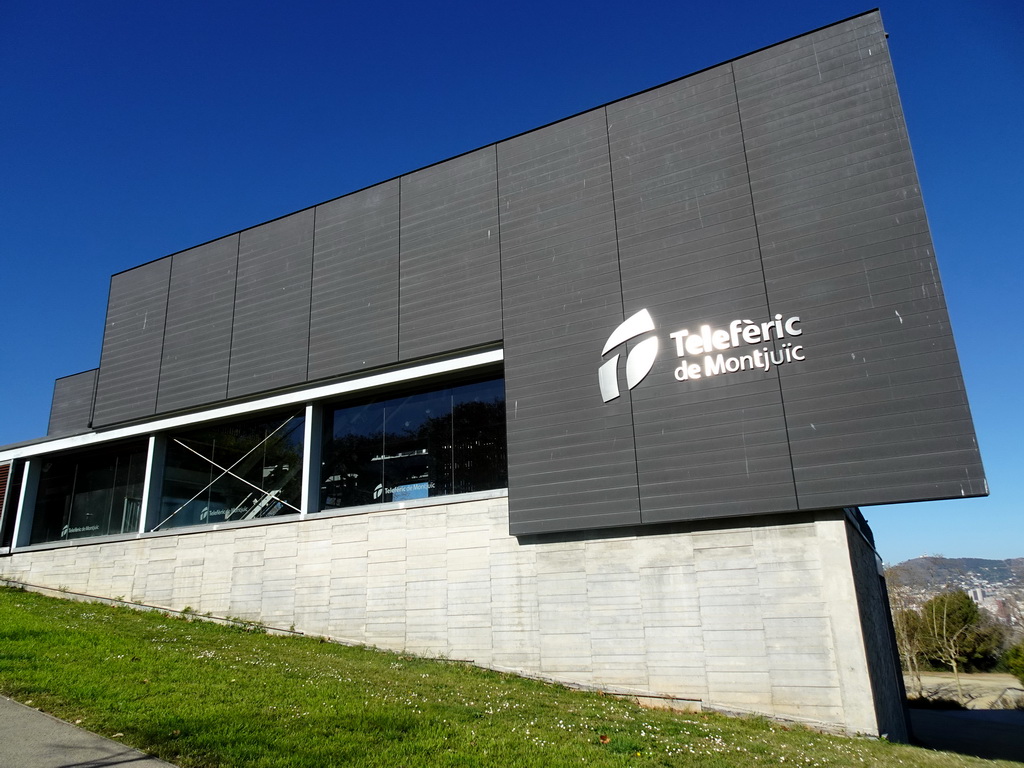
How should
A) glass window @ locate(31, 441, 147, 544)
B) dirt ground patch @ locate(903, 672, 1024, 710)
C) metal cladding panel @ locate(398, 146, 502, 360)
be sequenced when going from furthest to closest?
dirt ground patch @ locate(903, 672, 1024, 710) → glass window @ locate(31, 441, 147, 544) → metal cladding panel @ locate(398, 146, 502, 360)

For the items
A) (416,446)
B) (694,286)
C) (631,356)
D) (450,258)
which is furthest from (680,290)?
(416,446)

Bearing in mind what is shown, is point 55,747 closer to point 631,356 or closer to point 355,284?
point 631,356

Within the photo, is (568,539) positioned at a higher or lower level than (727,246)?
lower

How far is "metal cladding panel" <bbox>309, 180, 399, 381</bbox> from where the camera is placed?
19.1 meters

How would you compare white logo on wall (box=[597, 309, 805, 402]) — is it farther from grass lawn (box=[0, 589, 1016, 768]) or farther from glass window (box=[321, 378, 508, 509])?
grass lawn (box=[0, 589, 1016, 768])

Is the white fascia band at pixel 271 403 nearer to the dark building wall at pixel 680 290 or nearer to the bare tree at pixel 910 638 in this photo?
the dark building wall at pixel 680 290

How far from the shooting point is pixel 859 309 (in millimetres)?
13594

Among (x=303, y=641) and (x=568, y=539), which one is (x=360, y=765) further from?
(x=303, y=641)

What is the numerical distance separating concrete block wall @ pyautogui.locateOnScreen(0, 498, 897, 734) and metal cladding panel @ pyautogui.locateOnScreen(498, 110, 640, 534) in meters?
0.92

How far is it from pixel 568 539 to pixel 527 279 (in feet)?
20.1

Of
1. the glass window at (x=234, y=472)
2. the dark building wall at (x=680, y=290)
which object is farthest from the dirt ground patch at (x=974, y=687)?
the glass window at (x=234, y=472)

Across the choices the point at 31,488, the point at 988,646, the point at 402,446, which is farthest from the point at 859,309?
the point at 988,646

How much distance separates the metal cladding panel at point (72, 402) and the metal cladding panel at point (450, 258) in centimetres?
1941

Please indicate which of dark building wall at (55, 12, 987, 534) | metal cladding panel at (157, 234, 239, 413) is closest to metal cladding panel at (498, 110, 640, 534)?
dark building wall at (55, 12, 987, 534)
